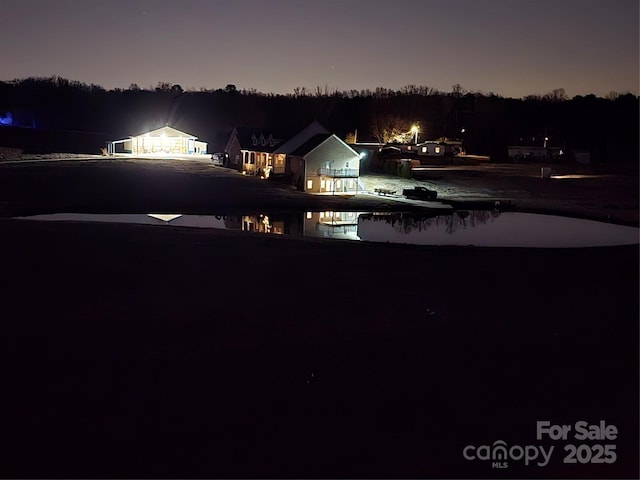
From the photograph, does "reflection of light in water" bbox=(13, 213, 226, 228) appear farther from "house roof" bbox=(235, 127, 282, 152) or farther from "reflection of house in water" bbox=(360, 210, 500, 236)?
"house roof" bbox=(235, 127, 282, 152)

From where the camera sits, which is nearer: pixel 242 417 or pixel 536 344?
pixel 242 417

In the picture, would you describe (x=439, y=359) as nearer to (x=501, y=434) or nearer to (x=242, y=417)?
(x=501, y=434)

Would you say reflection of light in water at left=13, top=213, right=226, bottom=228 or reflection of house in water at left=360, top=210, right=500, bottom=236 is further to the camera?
reflection of house in water at left=360, top=210, right=500, bottom=236

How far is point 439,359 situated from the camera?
8.29 m

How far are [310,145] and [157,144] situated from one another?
1269 inches

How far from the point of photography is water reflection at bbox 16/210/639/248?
24547 millimetres

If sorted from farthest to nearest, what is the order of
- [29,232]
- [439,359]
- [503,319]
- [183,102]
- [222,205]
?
1. [183,102]
2. [222,205]
3. [29,232]
4. [503,319]
5. [439,359]

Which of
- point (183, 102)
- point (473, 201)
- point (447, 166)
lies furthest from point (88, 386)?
point (183, 102)

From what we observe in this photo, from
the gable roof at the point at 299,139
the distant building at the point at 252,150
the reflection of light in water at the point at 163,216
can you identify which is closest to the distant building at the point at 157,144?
the distant building at the point at 252,150

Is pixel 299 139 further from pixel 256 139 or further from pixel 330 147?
pixel 256 139

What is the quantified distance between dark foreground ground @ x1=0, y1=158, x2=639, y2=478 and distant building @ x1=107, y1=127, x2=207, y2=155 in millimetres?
57801

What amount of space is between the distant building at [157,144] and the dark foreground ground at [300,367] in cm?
5780

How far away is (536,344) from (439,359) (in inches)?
68.3

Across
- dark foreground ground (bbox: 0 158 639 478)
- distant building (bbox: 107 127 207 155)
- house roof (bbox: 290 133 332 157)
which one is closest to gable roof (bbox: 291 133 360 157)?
house roof (bbox: 290 133 332 157)
